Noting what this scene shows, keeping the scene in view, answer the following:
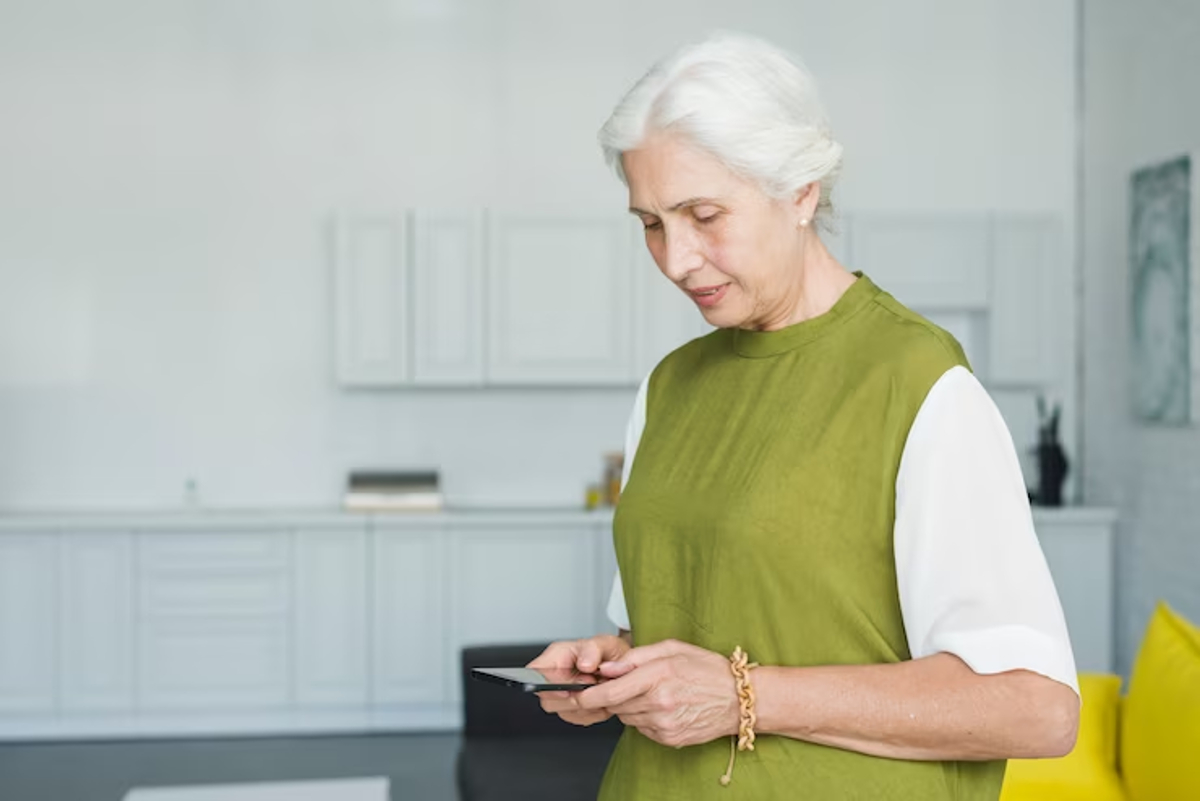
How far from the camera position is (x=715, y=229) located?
144 centimetres

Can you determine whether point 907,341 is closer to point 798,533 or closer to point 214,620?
point 798,533

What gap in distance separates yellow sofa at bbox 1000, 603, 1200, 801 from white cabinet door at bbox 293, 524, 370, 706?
3309 mm

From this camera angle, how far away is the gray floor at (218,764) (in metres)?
5.03

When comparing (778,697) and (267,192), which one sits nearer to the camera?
(778,697)

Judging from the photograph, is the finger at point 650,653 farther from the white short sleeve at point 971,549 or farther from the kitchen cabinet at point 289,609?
the kitchen cabinet at point 289,609

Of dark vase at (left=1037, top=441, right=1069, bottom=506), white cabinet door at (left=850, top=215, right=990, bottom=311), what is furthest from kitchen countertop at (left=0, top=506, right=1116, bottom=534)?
white cabinet door at (left=850, top=215, right=990, bottom=311)

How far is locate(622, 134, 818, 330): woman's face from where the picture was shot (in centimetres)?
142

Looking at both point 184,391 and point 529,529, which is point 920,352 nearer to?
point 529,529

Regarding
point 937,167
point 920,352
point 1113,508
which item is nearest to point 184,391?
point 937,167

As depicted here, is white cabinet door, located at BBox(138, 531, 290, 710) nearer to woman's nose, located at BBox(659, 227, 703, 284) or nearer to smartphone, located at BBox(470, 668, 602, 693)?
smartphone, located at BBox(470, 668, 602, 693)

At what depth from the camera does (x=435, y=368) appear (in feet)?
19.6

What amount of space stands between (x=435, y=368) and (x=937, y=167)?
2.62 meters

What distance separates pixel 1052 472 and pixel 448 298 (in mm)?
2829

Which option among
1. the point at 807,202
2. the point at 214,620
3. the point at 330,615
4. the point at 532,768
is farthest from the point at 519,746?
the point at 807,202
